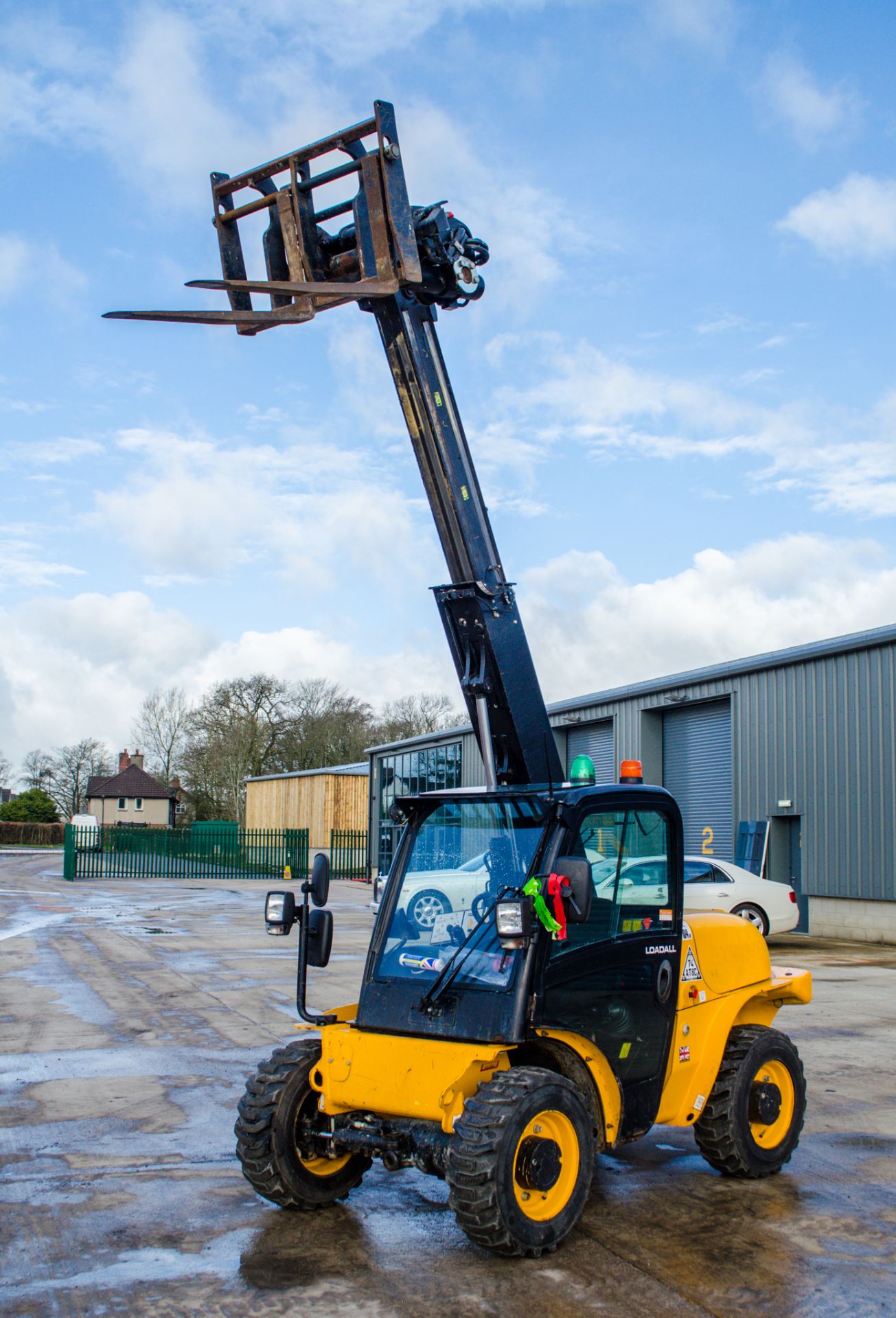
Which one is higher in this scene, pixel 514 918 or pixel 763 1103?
pixel 514 918

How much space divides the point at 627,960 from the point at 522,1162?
1107mm

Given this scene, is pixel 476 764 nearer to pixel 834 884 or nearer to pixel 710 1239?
pixel 834 884

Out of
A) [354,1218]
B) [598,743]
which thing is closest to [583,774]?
[354,1218]

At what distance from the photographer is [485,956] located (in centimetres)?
482

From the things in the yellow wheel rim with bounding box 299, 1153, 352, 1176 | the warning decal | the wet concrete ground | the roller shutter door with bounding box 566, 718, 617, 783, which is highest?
the roller shutter door with bounding box 566, 718, 617, 783

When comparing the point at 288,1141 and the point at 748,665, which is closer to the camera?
the point at 288,1141

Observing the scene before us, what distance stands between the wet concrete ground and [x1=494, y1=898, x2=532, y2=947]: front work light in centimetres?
130

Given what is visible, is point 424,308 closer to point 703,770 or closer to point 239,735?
point 703,770

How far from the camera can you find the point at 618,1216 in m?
5.09

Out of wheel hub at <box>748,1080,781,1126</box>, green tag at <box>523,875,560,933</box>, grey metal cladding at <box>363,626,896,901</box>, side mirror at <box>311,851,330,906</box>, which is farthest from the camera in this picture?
grey metal cladding at <box>363,626,896,901</box>

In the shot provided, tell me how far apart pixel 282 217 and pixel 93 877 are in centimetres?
3382

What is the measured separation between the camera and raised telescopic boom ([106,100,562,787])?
6008 millimetres

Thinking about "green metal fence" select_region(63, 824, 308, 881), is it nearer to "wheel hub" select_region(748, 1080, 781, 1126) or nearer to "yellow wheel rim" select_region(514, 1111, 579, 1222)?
"wheel hub" select_region(748, 1080, 781, 1126)

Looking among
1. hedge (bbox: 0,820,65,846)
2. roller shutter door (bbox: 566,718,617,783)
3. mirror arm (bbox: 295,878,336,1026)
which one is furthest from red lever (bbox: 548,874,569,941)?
hedge (bbox: 0,820,65,846)
